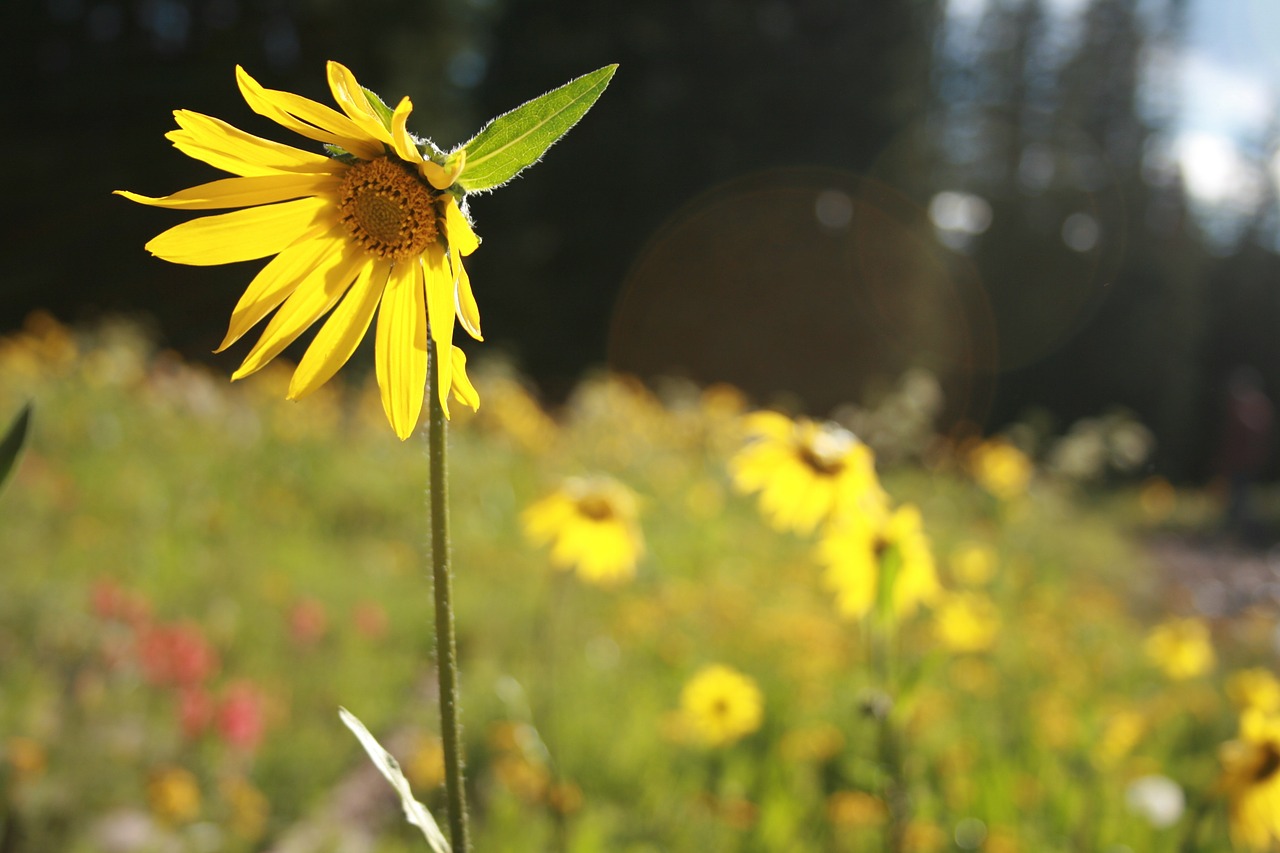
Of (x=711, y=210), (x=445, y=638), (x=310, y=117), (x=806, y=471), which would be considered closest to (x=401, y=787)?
(x=445, y=638)

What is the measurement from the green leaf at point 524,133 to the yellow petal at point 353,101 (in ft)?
0.20

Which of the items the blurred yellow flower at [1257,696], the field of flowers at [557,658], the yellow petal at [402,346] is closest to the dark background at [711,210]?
the field of flowers at [557,658]

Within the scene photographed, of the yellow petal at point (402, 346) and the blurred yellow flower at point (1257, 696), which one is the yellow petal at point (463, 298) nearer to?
the yellow petal at point (402, 346)

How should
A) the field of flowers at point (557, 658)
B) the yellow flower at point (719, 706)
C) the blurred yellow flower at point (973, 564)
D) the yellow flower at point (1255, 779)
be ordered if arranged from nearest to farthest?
the yellow flower at point (1255, 779), the field of flowers at point (557, 658), the yellow flower at point (719, 706), the blurred yellow flower at point (973, 564)

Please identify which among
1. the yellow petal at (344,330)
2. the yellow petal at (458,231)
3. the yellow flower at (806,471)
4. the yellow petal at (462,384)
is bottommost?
the yellow flower at (806,471)

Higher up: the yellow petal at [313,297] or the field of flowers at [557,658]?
the yellow petal at [313,297]

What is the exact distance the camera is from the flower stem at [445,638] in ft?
2.03

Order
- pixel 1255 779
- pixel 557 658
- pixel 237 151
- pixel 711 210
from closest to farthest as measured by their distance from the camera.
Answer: pixel 237 151 → pixel 1255 779 → pixel 557 658 → pixel 711 210

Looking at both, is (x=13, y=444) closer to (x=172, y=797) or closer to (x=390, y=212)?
(x=390, y=212)

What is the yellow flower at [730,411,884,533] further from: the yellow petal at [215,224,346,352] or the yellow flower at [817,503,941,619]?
the yellow petal at [215,224,346,352]

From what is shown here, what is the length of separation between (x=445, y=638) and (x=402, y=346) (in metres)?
0.25

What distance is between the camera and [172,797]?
2.00 m

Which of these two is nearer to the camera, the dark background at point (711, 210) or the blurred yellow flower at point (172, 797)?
the blurred yellow flower at point (172, 797)

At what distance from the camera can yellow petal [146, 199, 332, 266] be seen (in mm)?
736
